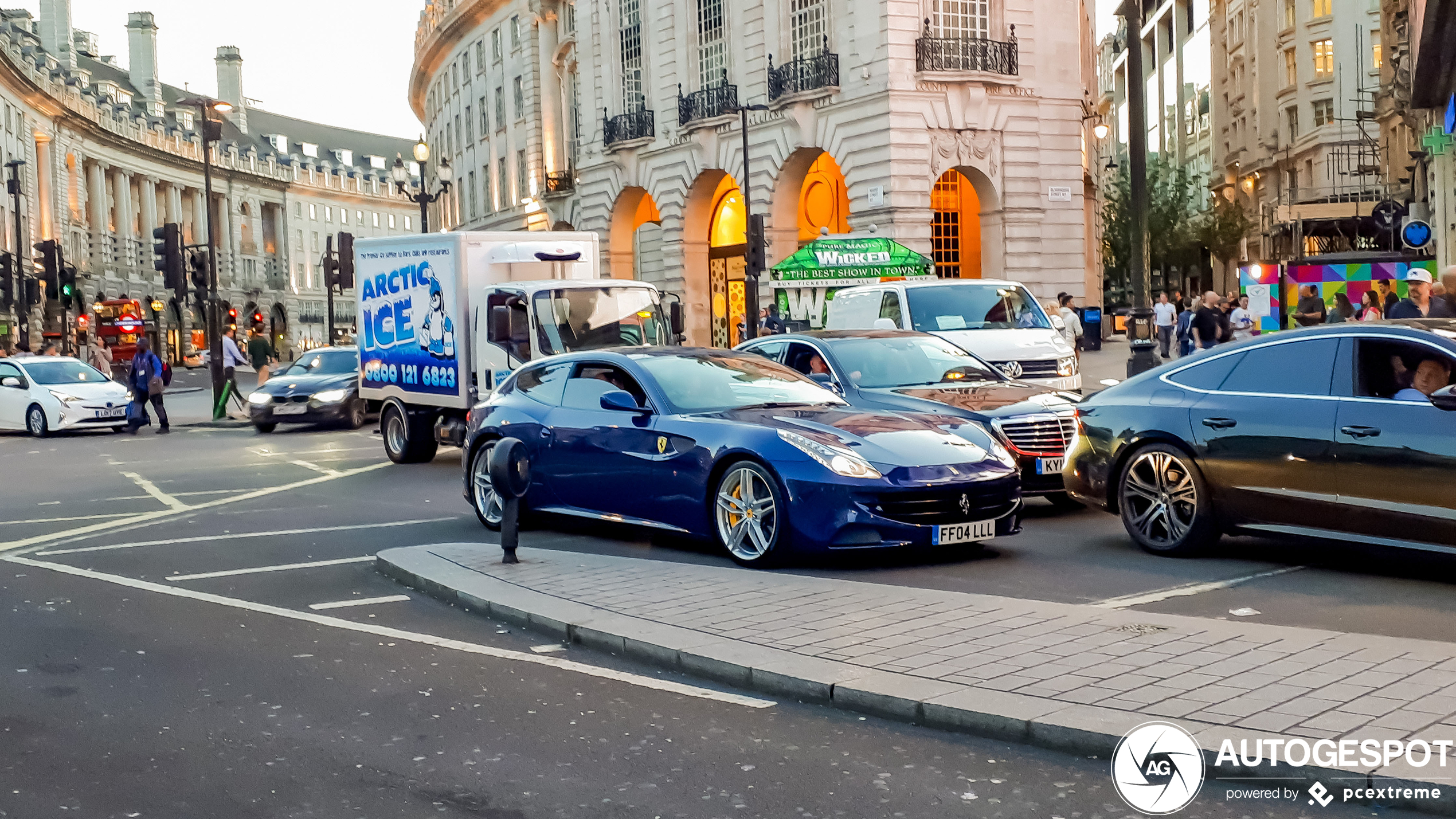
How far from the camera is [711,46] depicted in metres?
42.6

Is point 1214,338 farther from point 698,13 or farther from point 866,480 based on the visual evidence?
point 698,13

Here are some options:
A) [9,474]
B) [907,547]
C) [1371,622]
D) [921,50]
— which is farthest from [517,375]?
[921,50]

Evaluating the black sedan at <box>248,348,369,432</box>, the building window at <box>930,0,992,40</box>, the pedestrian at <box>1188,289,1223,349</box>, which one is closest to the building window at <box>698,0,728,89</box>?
the building window at <box>930,0,992,40</box>

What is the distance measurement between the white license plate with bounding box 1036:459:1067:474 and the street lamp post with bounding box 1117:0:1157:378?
6.58m

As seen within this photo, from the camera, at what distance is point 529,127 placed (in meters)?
57.2

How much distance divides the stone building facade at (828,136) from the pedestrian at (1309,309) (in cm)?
1450

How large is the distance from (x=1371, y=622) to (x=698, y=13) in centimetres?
3773

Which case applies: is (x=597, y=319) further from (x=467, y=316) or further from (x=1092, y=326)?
(x=1092, y=326)

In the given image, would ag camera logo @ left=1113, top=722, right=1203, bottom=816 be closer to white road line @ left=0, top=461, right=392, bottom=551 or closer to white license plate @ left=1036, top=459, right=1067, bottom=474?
white license plate @ left=1036, top=459, right=1067, bottom=474

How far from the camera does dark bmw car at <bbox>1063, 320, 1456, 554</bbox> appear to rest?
8227 mm

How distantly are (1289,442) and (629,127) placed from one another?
3836 cm

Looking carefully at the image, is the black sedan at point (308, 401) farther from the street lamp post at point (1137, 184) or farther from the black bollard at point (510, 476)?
the black bollard at point (510, 476)

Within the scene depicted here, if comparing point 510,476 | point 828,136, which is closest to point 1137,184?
point 510,476

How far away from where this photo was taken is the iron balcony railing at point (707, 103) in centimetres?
4109
